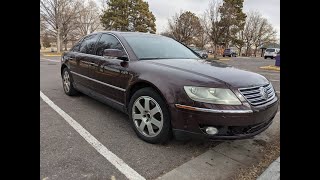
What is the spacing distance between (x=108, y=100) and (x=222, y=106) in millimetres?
1950

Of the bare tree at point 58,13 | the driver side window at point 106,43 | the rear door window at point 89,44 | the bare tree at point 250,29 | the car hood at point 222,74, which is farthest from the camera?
the bare tree at point 250,29

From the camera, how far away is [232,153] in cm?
309

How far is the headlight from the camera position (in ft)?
8.69

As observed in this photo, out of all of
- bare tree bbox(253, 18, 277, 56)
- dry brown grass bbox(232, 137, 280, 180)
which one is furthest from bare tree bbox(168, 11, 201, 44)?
dry brown grass bbox(232, 137, 280, 180)

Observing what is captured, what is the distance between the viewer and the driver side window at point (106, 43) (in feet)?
13.0

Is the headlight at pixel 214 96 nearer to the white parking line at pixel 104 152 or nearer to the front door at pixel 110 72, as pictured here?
the white parking line at pixel 104 152

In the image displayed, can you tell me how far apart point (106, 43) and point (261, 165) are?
9.65 ft

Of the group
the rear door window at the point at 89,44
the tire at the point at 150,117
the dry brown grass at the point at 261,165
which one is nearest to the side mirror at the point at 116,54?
the tire at the point at 150,117

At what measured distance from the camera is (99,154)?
293 cm

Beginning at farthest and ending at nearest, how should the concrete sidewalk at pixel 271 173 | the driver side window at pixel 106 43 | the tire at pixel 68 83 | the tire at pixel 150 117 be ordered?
the tire at pixel 68 83
the driver side window at pixel 106 43
the tire at pixel 150 117
the concrete sidewalk at pixel 271 173

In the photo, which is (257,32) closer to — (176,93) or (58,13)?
(58,13)

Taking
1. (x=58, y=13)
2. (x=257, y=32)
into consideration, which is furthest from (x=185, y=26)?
(x=257, y=32)

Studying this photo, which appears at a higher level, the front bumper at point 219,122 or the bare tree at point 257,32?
the bare tree at point 257,32
